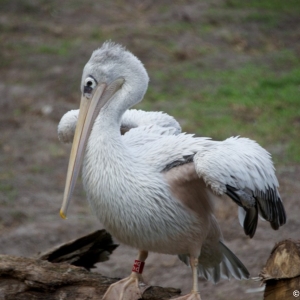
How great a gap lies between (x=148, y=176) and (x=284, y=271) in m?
0.93

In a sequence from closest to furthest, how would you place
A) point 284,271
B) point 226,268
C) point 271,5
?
point 284,271, point 226,268, point 271,5

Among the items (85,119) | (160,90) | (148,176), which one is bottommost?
(148,176)

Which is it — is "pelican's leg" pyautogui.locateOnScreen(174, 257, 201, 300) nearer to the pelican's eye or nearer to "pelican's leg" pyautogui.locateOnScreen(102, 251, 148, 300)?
"pelican's leg" pyautogui.locateOnScreen(102, 251, 148, 300)

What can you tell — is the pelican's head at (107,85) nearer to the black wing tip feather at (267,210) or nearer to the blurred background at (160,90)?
the black wing tip feather at (267,210)

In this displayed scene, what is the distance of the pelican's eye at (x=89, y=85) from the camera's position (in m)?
4.34

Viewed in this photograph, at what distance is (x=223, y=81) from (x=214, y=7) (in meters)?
3.08

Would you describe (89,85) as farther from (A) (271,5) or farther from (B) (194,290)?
(A) (271,5)

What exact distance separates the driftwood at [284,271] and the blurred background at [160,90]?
4.78ft

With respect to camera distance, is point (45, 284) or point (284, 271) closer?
point (284, 271)

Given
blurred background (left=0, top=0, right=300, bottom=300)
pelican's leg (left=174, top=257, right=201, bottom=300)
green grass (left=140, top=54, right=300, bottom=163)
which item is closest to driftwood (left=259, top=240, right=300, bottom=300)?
pelican's leg (left=174, top=257, right=201, bottom=300)

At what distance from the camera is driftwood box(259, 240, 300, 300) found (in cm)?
377

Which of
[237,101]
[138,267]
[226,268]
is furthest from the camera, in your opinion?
[237,101]

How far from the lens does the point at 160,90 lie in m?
9.81

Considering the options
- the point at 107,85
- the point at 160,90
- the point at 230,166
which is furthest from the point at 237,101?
the point at 230,166
